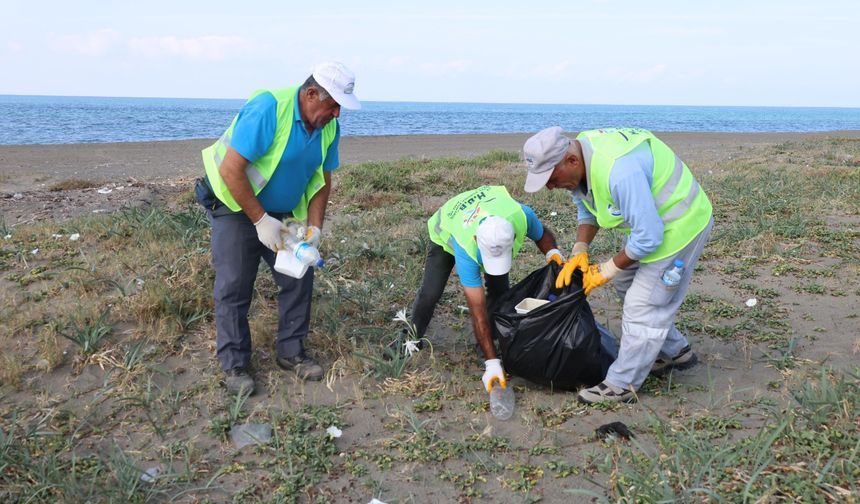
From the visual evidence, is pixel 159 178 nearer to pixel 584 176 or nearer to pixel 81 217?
pixel 81 217

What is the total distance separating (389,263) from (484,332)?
74.2 inches

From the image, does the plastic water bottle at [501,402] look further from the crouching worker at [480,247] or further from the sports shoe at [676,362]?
the sports shoe at [676,362]

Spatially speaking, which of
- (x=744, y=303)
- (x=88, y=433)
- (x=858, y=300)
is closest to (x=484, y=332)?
(x=88, y=433)

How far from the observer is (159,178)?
9.29m

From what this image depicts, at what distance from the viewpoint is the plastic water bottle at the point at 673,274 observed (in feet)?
9.61

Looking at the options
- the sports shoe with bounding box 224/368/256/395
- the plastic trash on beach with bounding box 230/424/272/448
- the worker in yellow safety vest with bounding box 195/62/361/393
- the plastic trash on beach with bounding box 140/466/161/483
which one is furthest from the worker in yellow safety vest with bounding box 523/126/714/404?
the plastic trash on beach with bounding box 140/466/161/483

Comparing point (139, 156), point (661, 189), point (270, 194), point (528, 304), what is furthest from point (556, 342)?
point (139, 156)

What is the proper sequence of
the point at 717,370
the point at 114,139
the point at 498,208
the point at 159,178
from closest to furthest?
1. the point at 498,208
2. the point at 717,370
3. the point at 159,178
4. the point at 114,139

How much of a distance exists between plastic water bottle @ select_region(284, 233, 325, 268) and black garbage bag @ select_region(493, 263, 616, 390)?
36.6 inches

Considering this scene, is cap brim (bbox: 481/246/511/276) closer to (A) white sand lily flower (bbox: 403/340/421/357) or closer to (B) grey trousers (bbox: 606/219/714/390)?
(B) grey trousers (bbox: 606/219/714/390)

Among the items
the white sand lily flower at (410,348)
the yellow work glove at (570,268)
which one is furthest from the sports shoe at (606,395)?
the white sand lily flower at (410,348)

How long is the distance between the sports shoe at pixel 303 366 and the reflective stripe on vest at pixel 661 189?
1.61 meters

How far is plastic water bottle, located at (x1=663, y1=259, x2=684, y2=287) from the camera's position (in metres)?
2.93

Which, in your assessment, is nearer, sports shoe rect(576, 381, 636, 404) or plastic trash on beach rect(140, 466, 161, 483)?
plastic trash on beach rect(140, 466, 161, 483)
